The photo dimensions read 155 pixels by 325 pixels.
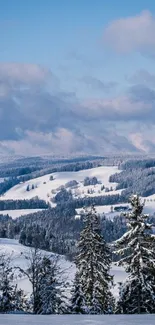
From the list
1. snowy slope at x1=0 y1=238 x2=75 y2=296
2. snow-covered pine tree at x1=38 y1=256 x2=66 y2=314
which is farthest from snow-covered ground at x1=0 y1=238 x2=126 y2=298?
snow-covered pine tree at x1=38 y1=256 x2=66 y2=314

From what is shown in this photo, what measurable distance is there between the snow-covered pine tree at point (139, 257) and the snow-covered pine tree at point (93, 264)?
6.27 meters

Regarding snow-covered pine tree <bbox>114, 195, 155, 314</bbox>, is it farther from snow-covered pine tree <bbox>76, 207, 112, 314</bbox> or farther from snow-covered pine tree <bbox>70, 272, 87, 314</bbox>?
snow-covered pine tree <bbox>70, 272, 87, 314</bbox>

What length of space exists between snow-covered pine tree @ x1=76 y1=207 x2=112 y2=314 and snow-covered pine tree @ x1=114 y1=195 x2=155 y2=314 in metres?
6.27

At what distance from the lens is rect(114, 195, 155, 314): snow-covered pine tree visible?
35.5 meters

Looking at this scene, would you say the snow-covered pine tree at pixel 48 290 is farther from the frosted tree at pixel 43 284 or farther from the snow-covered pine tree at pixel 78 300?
the snow-covered pine tree at pixel 78 300

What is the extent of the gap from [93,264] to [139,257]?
8.30m

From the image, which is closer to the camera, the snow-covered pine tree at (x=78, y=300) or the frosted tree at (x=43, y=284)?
the frosted tree at (x=43, y=284)

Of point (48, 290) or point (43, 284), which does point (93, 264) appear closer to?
point (43, 284)

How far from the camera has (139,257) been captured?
35.5 metres

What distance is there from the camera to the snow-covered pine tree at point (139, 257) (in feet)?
116
